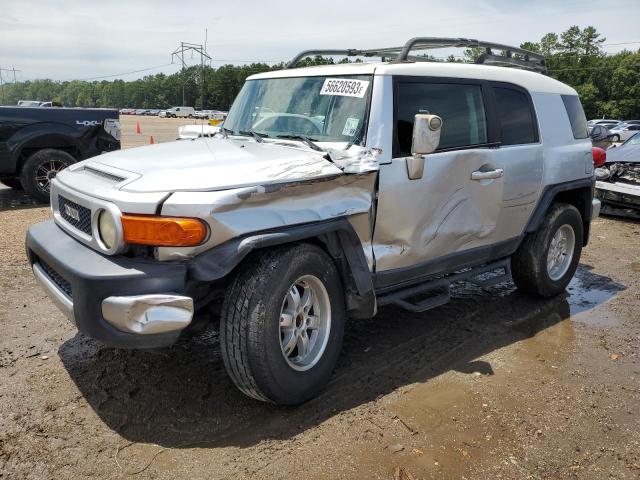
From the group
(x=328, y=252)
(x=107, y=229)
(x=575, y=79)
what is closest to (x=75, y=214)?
(x=107, y=229)

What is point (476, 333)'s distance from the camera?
4.46 meters

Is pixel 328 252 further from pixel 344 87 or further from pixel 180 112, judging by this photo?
pixel 180 112

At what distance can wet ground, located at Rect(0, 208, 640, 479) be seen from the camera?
9.07ft

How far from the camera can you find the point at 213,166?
3064 mm

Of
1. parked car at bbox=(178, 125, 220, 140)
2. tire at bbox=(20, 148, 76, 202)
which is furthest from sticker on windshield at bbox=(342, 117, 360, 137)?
tire at bbox=(20, 148, 76, 202)

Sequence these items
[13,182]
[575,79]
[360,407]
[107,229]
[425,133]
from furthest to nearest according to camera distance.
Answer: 1. [575,79]
2. [13,182]
3. [425,133]
4. [360,407]
5. [107,229]

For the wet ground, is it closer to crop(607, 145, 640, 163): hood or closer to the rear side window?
the rear side window

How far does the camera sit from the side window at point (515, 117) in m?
4.50

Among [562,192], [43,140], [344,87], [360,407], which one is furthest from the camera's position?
[43,140]

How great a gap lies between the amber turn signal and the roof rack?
7.12 feet

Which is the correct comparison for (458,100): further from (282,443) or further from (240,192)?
(282,443)

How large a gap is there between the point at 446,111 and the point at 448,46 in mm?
815

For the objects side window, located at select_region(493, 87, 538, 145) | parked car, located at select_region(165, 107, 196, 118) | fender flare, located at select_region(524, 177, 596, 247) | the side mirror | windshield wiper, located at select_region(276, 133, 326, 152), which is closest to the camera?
the side mirror

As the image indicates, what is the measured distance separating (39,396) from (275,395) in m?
1.47
